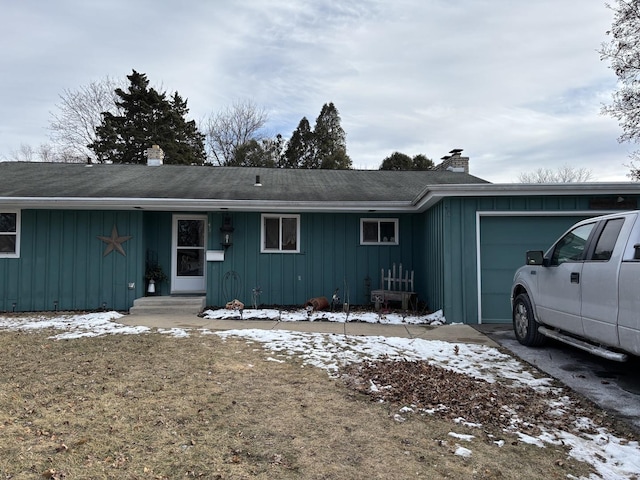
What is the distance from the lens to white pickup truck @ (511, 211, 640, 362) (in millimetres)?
3723

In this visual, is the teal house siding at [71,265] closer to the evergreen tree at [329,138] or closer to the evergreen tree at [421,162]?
the evergreen tree at [329,138]

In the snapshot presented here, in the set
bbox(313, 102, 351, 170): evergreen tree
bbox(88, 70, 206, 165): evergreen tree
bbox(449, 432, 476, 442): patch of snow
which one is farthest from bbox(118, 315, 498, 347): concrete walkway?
bbox(313, 102, 351, 170): evergreen tree

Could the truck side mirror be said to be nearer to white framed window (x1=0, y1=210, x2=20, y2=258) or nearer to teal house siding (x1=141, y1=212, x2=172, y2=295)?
teal house siding (x1=141, y1=212, x2=172, y2=295)

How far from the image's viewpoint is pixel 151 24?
11.6 meters

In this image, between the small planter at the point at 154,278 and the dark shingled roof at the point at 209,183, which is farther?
the small planter at the point at 154,278

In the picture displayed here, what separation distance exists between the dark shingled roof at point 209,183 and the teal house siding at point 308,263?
0.66 meters

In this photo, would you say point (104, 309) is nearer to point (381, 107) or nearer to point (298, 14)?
point (298, 14)

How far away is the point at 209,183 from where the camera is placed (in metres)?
11.0

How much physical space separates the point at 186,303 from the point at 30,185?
515 cm

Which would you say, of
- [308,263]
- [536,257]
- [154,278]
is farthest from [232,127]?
[536,257]

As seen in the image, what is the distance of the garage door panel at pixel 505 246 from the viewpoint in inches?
314

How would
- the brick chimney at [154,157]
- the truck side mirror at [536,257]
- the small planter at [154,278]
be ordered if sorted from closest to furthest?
the truck side mirror at [536,257], the small planter at [154,278], the brick chimney at [154,157]

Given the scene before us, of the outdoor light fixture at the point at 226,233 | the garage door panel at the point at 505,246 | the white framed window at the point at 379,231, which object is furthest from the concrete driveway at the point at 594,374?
the outdoor light fixture at the point at 226,233

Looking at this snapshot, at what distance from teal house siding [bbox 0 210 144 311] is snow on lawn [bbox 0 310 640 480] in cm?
75
